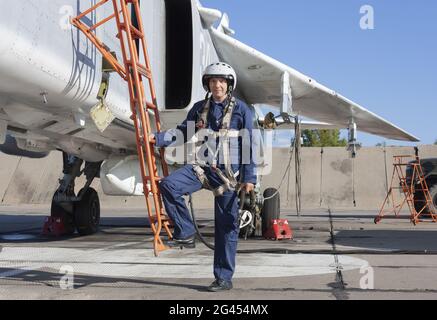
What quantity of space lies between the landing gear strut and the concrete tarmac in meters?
1.06

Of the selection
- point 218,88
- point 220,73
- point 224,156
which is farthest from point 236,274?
point 220,73

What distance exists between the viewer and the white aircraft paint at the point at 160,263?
16.2ft

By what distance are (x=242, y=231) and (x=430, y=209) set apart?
283 inches

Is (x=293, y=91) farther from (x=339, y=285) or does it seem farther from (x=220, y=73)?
(x=339, y=285)

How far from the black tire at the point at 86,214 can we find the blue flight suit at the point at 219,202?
201 inches

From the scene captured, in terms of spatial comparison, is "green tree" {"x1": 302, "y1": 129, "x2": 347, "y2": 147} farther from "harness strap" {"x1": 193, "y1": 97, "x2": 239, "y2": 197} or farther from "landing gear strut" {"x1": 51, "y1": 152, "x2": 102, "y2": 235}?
"harness strap" {"x1": 193, "y1": 97, "x2": 239, "y2": 197}

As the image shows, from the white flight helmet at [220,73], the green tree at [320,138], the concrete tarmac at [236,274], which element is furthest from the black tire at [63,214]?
the green tree at [320,138]

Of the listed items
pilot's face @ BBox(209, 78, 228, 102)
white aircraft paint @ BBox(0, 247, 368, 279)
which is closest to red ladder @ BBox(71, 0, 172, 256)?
white aircraft paint @ BBox(0, 247, 368, 279)

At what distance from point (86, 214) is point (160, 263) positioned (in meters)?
3.79

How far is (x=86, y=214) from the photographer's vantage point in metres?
9.07

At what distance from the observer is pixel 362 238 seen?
8.31m

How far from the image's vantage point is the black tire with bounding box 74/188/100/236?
356 inches
